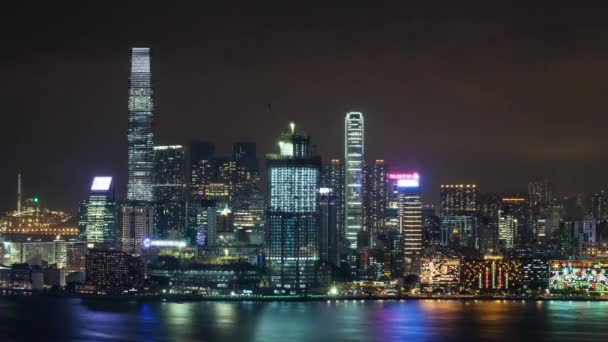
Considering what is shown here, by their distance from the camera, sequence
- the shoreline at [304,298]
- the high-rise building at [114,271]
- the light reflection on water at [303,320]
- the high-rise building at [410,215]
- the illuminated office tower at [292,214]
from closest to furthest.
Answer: the light reflection on water at [303,320]
the shoreline at [304,298]
the high-rise building at [114,271]
the illuminated office tower at [292,214]
the high-rise building at [410,215]

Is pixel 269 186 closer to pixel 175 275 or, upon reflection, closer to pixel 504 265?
pixel 175 275

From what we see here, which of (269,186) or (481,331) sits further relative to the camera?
(269,186)

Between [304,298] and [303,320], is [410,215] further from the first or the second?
[303,320]

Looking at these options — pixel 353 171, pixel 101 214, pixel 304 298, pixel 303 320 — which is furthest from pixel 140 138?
pixel 303 320

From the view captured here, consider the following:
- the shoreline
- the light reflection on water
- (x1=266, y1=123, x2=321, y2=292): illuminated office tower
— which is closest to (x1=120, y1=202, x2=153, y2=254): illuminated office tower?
(x1=266, y1=123, x2=321, y2=292): illuminated office tower

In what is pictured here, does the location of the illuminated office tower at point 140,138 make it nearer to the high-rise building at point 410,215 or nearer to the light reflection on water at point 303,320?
the high-rise building at point 410,215

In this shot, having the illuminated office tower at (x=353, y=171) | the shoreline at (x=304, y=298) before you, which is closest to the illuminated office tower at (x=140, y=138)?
the illuminated office tower at (x=353, y=171)

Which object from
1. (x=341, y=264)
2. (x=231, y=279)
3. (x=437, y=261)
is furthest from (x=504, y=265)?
(x=231, y=279)
